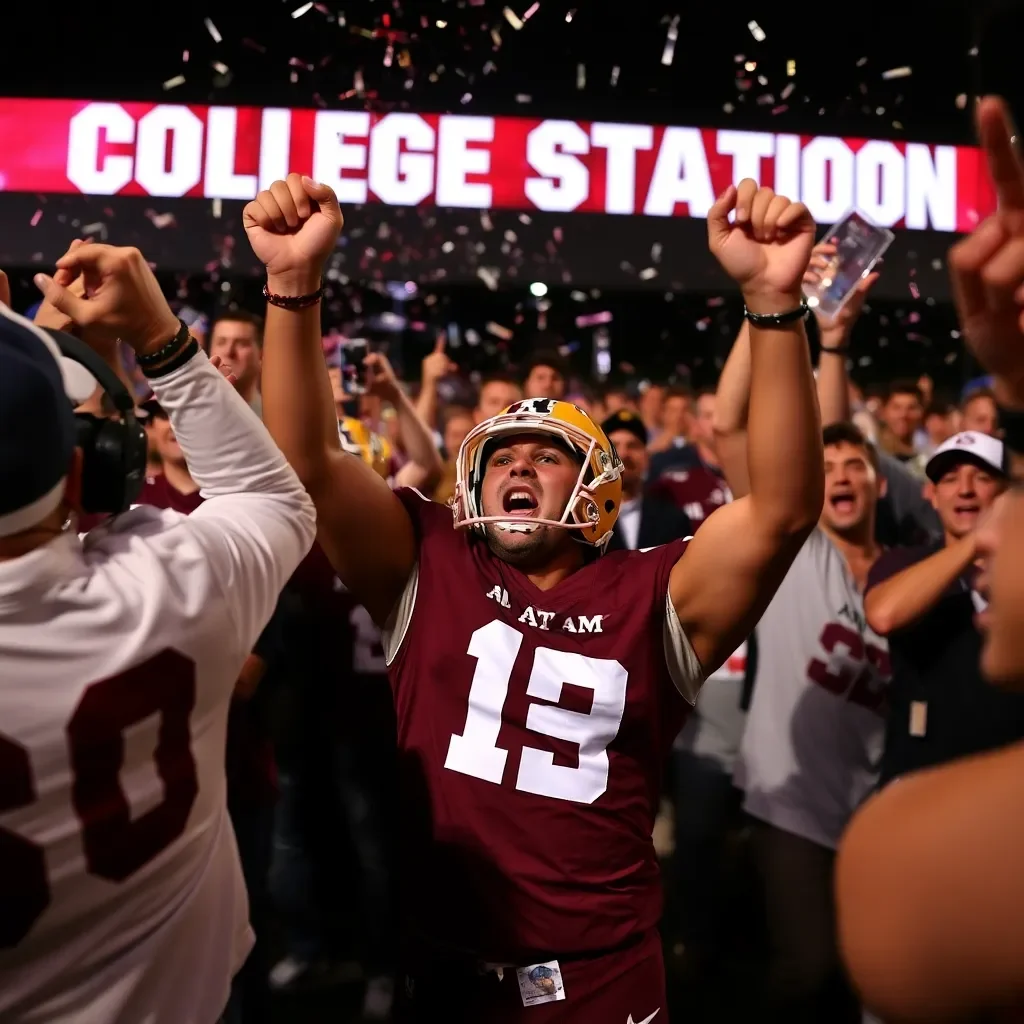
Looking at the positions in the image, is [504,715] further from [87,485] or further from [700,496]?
[700,496]

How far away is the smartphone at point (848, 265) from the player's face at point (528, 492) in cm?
170

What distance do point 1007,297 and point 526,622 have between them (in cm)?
131

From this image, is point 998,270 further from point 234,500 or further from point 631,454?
point 631,454

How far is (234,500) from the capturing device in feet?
5.15

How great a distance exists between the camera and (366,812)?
13.2 ft

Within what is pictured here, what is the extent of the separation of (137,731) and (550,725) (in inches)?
38.0

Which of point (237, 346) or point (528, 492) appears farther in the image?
point (237, 346)

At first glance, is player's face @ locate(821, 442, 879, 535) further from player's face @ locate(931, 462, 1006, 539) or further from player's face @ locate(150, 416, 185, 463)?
player's face @ locate(150, 416, 185, 463)

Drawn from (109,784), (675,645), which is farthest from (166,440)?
(109,784)

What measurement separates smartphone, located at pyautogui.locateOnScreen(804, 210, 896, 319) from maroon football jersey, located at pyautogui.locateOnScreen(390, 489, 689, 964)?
1957 millimetres

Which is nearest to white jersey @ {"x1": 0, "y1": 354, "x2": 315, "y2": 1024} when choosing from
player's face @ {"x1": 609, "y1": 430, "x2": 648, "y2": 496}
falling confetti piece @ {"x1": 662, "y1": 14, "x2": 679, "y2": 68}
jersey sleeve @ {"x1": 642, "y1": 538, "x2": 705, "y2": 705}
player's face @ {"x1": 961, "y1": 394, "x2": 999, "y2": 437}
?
jersey sleeve @ {"x1": 642, "y1": 538, "x2": 705, "y2": 705}

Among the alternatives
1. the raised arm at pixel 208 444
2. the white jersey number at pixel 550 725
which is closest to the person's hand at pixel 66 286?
the raised arm at pixel 208 444

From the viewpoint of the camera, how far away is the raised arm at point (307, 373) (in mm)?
2145

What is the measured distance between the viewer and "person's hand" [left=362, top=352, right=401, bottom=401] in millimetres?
3801
